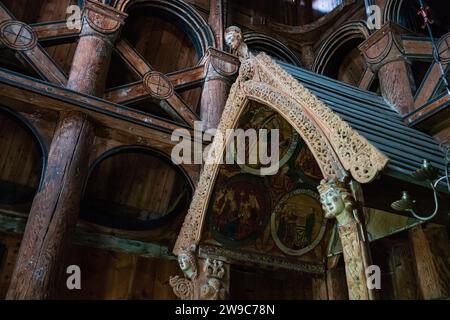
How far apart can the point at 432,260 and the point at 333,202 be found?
2116mm

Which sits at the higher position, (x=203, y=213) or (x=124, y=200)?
(x=124, y=200)

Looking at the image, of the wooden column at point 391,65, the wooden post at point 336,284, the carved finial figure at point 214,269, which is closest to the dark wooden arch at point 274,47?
the wooden column at point 391,65

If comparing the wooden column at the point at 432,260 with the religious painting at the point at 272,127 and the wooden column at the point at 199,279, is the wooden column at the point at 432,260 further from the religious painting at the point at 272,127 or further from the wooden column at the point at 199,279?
the wooden column at the point at 199,279

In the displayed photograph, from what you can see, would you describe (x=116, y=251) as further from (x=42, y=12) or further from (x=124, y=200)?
Result: (x=42, y=12)

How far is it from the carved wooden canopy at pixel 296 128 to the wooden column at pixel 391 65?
8.07 feet

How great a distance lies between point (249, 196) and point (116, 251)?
2.76 m

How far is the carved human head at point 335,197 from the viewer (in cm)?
252

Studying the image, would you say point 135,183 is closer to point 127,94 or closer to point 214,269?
point 127,94

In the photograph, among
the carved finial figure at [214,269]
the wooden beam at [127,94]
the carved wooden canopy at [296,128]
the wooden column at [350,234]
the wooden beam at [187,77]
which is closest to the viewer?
the wooden column at [350,234]

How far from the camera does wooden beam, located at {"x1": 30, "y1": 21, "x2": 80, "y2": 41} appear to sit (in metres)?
5.33

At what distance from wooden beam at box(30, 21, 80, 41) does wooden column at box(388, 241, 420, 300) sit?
5.38 meters

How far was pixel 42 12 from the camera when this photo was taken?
6.40 meters
